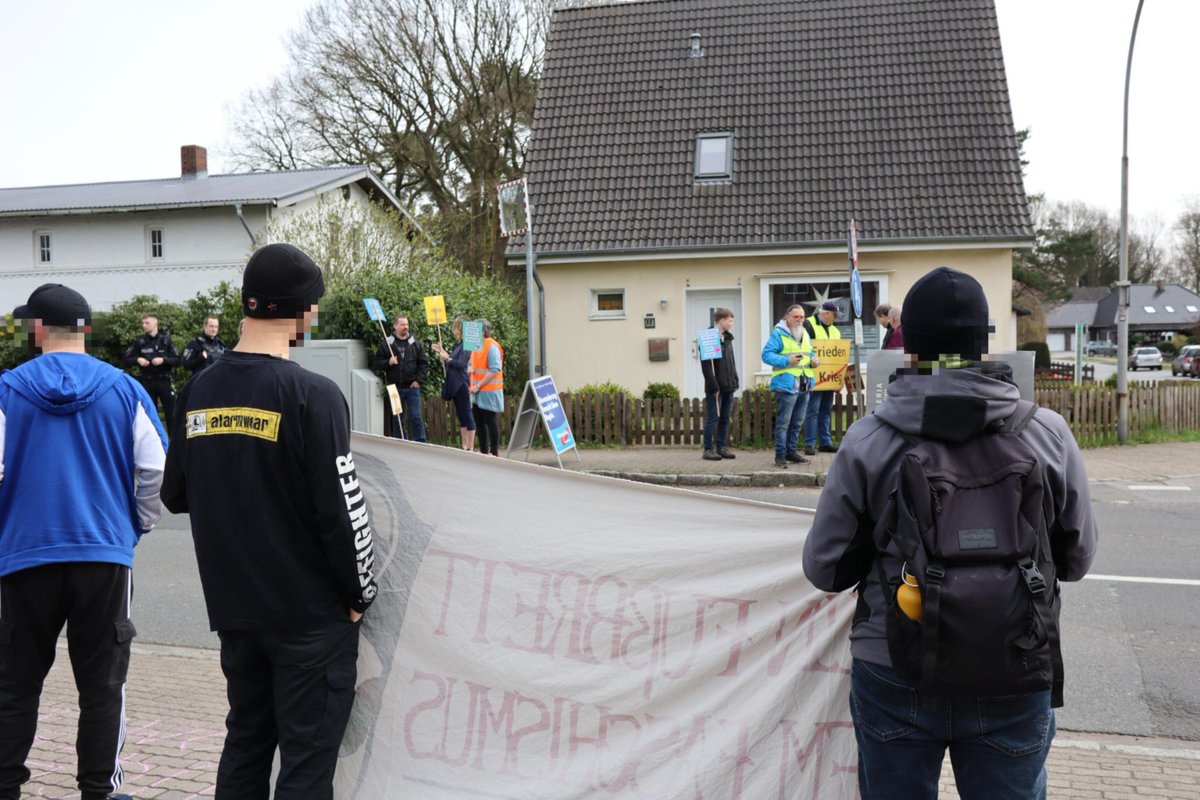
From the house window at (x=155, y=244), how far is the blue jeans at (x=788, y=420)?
26.5m

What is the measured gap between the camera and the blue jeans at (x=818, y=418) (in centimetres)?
1507

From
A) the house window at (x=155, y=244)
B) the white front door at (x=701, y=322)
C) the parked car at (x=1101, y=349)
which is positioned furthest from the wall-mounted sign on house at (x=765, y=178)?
the parked car at (x=1101, y=349)


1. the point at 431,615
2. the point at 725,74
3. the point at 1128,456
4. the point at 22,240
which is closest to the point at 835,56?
the point at 725,74

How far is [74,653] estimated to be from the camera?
3695 millimetres

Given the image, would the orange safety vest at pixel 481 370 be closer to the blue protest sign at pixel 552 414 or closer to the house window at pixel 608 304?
the blue protest sign at pixel 552 414

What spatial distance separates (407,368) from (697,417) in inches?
182

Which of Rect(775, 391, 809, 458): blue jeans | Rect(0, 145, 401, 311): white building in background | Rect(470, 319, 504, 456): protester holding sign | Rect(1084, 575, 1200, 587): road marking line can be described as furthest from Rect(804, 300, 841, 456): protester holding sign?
Rect(0, 145, 401, 311): white building in background

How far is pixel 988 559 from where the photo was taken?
2332 mm

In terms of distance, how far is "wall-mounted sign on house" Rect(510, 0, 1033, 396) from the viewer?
2056 cm

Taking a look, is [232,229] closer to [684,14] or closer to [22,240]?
[22,240]

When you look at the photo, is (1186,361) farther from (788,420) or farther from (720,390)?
(720,390)

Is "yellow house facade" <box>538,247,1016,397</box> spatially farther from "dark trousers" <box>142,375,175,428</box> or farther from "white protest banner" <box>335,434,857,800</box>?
"white protest banner" <box>335,434,857,800</box>

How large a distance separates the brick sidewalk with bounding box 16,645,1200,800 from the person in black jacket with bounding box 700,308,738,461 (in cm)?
971

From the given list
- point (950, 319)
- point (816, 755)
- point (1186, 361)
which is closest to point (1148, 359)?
point (1186, 361)
